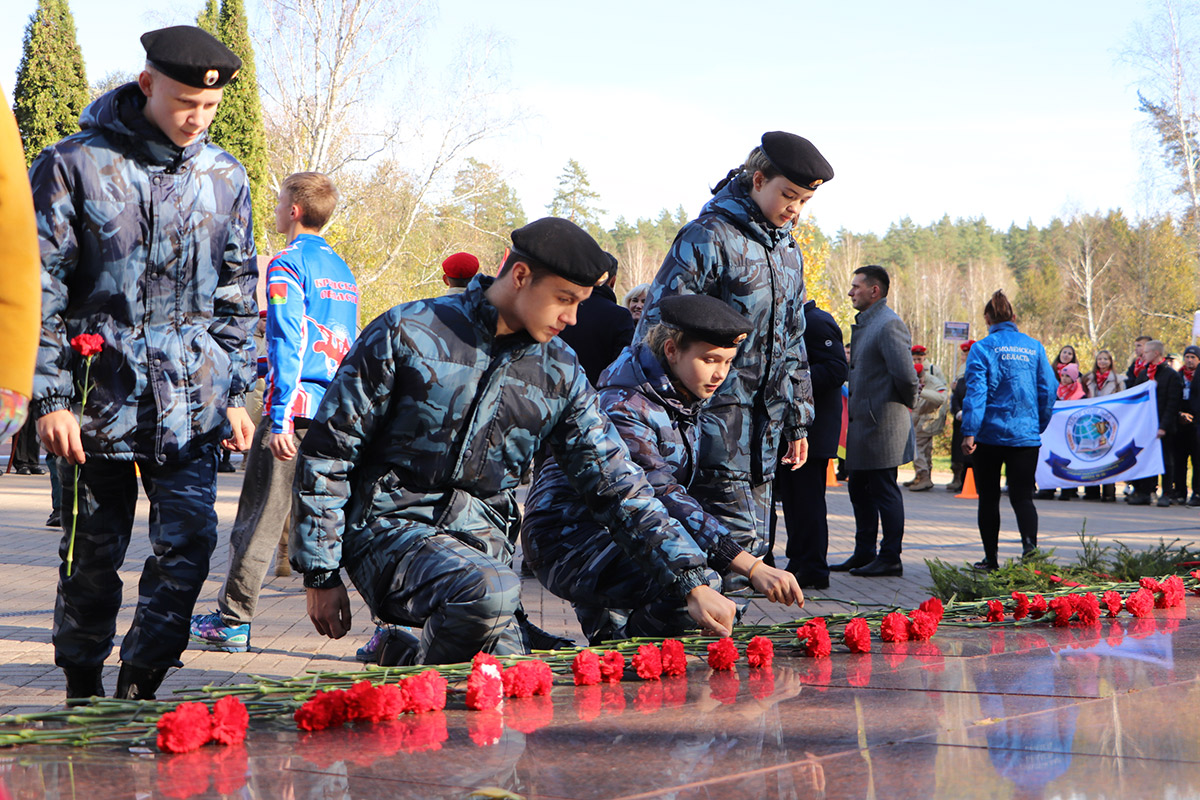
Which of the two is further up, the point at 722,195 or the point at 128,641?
the point at 722,195

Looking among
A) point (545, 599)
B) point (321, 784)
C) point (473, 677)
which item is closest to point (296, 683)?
point (473, 677)

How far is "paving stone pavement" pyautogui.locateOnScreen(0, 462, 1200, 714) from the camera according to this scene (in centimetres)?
465

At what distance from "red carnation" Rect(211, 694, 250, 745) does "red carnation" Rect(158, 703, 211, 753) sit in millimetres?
32

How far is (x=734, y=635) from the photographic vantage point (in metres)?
3.95

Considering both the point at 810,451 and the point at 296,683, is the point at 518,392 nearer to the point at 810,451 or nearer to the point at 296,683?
the point at 296,683

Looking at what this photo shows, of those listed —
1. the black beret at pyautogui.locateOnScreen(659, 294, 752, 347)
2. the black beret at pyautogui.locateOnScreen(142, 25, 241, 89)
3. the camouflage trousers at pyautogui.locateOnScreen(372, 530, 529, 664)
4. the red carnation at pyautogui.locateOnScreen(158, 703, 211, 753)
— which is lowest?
the red carnation at pyautogui.locateOnScreen(158, 703, 211, 753)

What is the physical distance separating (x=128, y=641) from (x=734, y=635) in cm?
203

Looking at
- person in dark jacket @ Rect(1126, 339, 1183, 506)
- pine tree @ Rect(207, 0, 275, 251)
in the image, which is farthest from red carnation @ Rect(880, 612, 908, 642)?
pine tree @ Rect(207, 0, 275, 251)

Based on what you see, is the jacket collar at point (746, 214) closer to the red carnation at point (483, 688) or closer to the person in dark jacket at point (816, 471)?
the person in dark jacket at point (816, 471)

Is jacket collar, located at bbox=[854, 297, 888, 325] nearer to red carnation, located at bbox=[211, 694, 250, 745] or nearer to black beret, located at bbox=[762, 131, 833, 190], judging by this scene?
black beret, located at bbox=[762, 131, 833, 190]

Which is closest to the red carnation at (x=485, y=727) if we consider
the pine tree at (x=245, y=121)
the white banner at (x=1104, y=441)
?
the white banner at (x=1104, y=441)

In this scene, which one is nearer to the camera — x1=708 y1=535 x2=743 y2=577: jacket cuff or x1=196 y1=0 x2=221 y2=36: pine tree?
x1=708 y1=535 x2=743 y2=577: jacket cuff

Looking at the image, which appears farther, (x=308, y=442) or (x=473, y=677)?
(x=308, y=442)

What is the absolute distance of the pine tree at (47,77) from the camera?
26.5 m
